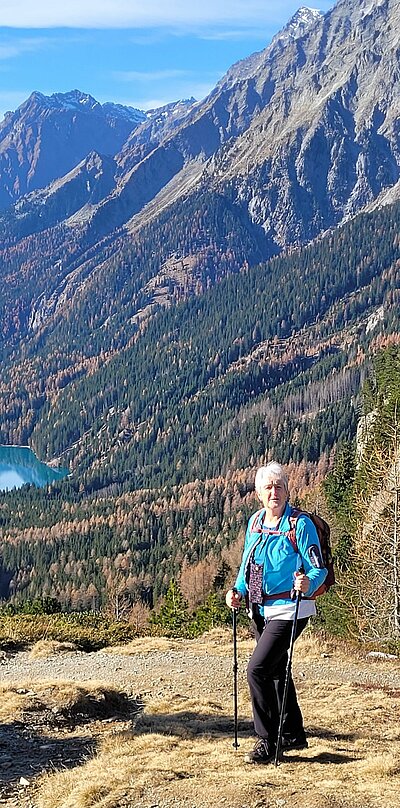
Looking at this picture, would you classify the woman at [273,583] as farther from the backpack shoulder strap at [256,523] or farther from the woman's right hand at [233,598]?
the woman's right hand at [233,598]

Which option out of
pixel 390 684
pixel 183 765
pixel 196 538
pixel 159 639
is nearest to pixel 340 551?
pixel 159 639

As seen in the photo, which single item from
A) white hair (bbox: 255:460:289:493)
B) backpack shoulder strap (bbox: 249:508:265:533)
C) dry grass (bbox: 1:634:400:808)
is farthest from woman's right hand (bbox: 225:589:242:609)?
dry grass (bbox: 1:634:400:808)

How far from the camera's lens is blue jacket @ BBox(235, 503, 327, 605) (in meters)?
10.1

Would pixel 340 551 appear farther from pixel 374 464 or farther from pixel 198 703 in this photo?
pixel 198 703

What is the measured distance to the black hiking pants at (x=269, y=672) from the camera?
10.3 m

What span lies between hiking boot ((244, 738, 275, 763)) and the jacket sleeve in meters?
2.14

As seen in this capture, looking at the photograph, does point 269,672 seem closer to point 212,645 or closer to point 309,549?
point 309,549

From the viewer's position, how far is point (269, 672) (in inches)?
409

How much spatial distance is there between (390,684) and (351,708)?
3.12 metres

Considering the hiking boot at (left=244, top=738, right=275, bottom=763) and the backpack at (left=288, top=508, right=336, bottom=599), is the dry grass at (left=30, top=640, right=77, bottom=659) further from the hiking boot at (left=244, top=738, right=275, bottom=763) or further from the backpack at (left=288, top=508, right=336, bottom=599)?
the backpack at (left=288, top=508, right=336, bottom=599)

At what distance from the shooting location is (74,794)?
9852 mm

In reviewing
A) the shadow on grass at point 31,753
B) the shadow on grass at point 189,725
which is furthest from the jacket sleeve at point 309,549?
the shadow on grass at point 31,753

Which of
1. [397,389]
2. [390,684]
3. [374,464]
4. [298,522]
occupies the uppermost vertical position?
[397,389]

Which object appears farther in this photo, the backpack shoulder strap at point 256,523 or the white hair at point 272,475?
the backpack shoulder strap at point 256,523
